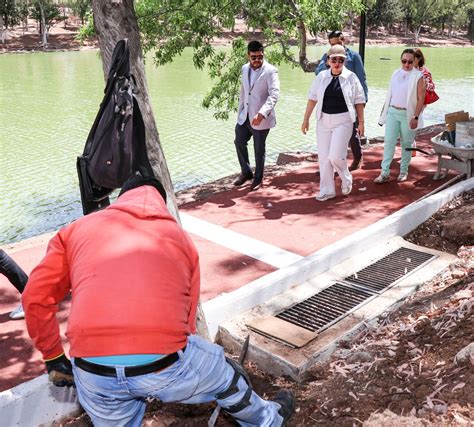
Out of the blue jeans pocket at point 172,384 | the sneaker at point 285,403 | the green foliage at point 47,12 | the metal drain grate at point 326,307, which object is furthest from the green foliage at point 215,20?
the green foliage at point 47,12

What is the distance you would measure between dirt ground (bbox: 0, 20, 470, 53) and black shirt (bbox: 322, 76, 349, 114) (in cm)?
3587

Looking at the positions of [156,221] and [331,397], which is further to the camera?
[331,397]

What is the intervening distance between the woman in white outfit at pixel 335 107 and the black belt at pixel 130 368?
17.4 feet

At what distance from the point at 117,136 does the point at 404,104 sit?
207 inches

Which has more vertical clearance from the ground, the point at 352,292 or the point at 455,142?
the point at 455,142

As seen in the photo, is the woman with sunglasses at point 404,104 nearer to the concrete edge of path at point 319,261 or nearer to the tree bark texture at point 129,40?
the concrete edge of path at point 319,261

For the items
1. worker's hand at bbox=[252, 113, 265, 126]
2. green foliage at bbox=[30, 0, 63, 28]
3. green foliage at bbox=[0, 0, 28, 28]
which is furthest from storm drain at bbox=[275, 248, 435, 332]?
green foliage at bbox=[30, 0, 63, 28]

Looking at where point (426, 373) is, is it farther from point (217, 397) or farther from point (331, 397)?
point (217, 397)

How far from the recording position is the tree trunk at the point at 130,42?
11.3 feet

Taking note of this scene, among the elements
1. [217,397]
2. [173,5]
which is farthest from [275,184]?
[217,397]

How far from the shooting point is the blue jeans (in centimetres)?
250

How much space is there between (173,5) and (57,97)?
14.3 metres

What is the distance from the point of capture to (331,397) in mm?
3666

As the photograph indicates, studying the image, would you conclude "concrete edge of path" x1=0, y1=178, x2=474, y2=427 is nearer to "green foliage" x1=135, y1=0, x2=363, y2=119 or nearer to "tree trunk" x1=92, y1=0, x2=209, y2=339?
"tree trunk" x1=92, y1=0, x2=209, y2=339
